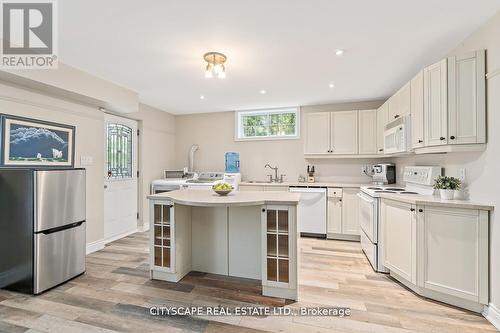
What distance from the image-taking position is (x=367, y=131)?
170 inches

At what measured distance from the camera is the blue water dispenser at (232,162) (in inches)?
209

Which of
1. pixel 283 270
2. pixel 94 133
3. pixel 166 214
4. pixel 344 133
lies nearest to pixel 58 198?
pixel 166 214

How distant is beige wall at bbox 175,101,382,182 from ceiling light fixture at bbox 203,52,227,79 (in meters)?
2.62

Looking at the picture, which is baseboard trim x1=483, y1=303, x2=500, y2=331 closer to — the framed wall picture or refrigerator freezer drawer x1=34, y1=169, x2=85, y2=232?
refrigerator freezer drawer x1=34, y1=169, x2=85, y2=232

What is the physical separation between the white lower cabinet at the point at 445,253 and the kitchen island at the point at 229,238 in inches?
46.3

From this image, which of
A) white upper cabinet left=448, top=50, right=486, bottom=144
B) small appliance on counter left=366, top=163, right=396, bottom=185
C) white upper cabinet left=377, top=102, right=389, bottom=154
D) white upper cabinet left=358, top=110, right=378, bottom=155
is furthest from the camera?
white upper cabinet left=358, top=110, right=378, bottom=155

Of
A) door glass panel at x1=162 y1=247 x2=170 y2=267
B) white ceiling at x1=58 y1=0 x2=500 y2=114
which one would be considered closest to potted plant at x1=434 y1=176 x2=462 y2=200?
white ceiling at x1=58 y1=0 x2=500 y2=114

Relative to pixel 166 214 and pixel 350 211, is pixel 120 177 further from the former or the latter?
pixel 350 211

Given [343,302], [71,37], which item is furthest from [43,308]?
[343,302]

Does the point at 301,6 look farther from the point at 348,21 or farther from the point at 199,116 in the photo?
the point at 199,116

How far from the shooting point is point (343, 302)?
2.29 meters

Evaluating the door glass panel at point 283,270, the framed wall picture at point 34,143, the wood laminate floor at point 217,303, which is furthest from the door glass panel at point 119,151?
the door glass panel at point 283,270

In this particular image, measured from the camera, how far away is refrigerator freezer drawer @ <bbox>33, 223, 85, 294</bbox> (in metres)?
2.43

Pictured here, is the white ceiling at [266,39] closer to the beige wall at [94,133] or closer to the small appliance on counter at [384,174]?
the beige wall at [94,133]
